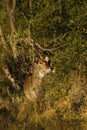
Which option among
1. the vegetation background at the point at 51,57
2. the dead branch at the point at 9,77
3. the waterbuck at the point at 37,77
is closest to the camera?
the vegetation background at the point at 51,57

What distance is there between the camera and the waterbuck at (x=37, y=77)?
11.4m

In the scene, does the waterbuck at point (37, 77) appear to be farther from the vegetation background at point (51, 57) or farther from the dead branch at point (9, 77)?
the dead branch at point (9, 77)

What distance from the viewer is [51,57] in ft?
36.7

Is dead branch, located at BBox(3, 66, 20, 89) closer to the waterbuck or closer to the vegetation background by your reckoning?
the vegetation background

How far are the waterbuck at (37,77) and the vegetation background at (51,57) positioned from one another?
0.57ft

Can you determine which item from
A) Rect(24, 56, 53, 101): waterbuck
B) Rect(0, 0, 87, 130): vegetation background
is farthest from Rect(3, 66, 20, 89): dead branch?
Rect(24, 56, 53, 101): waterbuck

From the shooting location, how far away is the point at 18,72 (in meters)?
12.6

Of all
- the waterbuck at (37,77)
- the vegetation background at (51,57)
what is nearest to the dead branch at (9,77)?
the vegetation background at (51,57)

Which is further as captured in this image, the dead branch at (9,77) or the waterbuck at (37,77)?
the dead branch at (9,77)

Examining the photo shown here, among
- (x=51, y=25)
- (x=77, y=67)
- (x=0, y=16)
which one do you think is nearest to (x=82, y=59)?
(x=77, y=67)

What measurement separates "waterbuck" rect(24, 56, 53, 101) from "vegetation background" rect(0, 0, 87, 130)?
0.17 metres

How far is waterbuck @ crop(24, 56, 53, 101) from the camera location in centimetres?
1140

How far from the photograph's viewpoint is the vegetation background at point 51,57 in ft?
34.6

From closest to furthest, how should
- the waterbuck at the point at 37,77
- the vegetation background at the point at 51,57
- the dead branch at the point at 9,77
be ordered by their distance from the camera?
the vegetation background at the point at 51,57 < the waterbuck at the point at 37,77 < the dead branch at the point at 9,77
